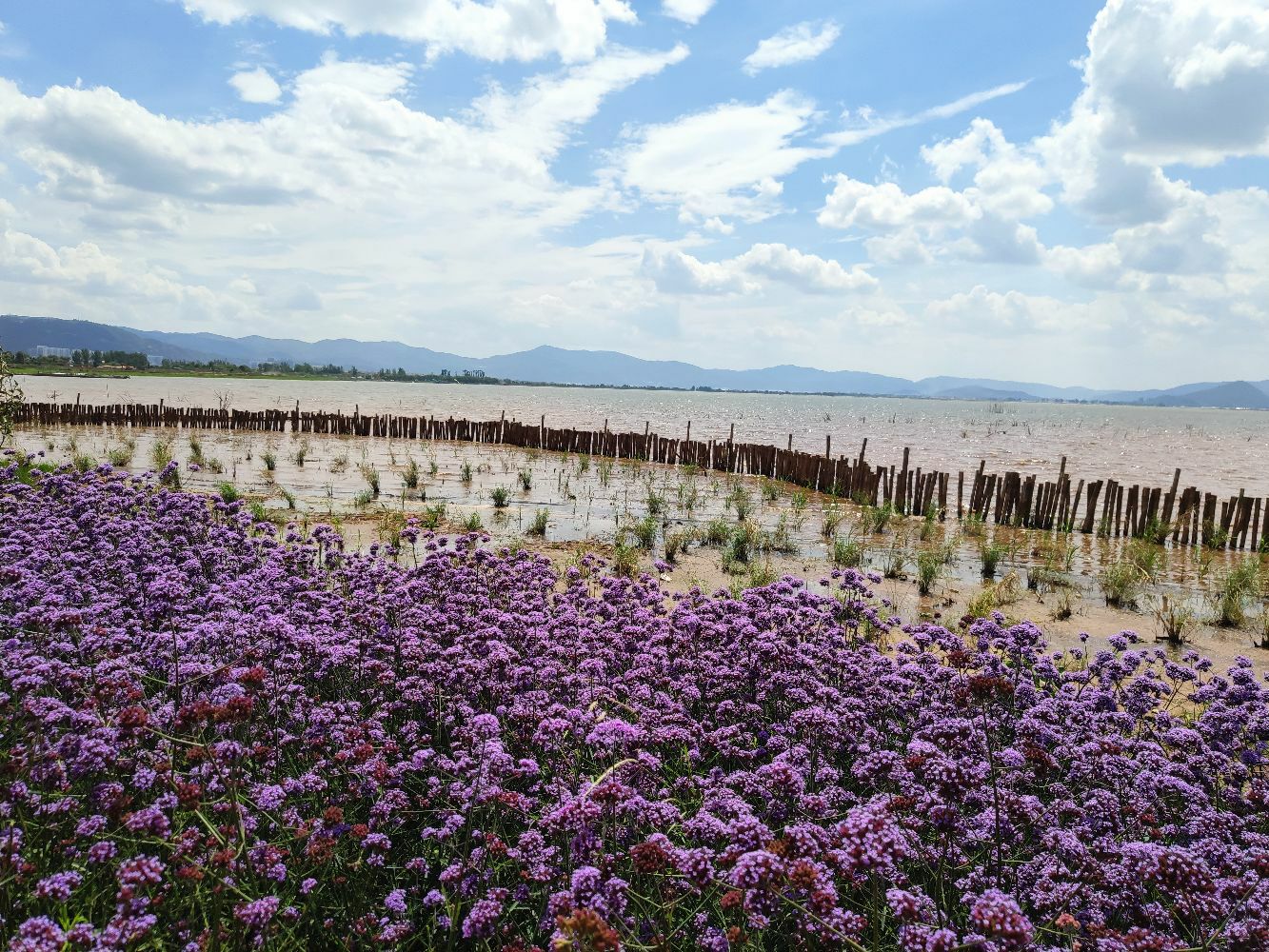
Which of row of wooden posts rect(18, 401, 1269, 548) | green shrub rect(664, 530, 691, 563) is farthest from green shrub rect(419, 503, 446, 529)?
row of wooden posts rect(18, 401, 1269, 548)

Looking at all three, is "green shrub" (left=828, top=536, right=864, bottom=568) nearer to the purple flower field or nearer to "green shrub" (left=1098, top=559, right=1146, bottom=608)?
"green shrub" (left=1098, top=559, right=1146, bottom=608)

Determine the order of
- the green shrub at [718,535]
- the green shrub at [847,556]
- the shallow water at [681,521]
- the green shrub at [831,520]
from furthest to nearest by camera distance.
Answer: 1. the green shrub at [831,520]
2. the green shrub at [718,535]
3. the green shrub at [847,556]
4. the shallow water at [681,521]

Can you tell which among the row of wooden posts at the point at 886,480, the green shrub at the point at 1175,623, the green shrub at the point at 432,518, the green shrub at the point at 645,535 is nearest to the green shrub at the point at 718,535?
the green shrub at the point at 645,535

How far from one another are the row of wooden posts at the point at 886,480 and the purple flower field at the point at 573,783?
52.6 ft

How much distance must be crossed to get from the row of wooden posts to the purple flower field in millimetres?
16022

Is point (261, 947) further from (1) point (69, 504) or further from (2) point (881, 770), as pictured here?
(1) point (69, 504)

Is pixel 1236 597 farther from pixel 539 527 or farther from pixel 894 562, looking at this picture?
pixel 539 527

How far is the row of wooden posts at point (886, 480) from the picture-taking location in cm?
2019

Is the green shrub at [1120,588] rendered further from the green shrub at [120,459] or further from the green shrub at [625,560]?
the green shrub at [120,459]

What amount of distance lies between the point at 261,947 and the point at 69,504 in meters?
8.31

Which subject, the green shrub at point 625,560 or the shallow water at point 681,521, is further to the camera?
the shallow water at point 681,521

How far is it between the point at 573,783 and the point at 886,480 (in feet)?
68.2

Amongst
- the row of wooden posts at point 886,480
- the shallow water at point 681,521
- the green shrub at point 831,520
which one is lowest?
the shallow water at point 681,521

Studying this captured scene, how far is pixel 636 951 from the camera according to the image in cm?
307
